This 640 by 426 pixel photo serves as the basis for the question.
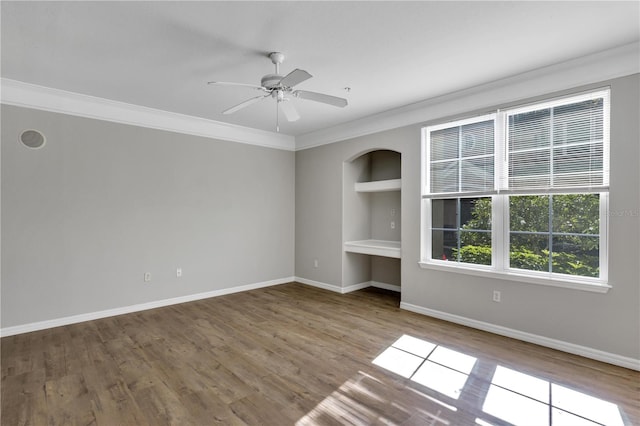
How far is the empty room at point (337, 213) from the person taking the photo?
231cm

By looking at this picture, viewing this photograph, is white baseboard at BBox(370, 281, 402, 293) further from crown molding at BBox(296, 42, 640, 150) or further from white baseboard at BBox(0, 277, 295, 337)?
crown molding at BBox(296, 42, 640, 150)

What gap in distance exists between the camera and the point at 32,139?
12.0 feet

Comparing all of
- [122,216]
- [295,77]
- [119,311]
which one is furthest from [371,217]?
[119,311]

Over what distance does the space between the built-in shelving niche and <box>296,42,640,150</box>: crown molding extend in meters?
0.79

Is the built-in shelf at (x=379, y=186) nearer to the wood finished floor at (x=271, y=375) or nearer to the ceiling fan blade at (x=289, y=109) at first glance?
the wood finished floor at (x=271, y=375)

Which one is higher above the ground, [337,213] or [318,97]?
[318,97]

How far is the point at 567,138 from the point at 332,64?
246 centimetres

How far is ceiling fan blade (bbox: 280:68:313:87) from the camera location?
2.37 m

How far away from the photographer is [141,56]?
2891 millimetres

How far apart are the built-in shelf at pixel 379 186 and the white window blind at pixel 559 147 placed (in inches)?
63.7

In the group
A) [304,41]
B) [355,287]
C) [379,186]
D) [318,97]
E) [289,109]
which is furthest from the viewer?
[355,287]

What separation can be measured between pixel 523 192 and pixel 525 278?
92cm

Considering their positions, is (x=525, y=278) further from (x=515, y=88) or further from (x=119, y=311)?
(x=119, y=311)

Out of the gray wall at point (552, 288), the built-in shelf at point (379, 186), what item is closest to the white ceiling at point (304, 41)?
the gray wall at point (552, 288)
